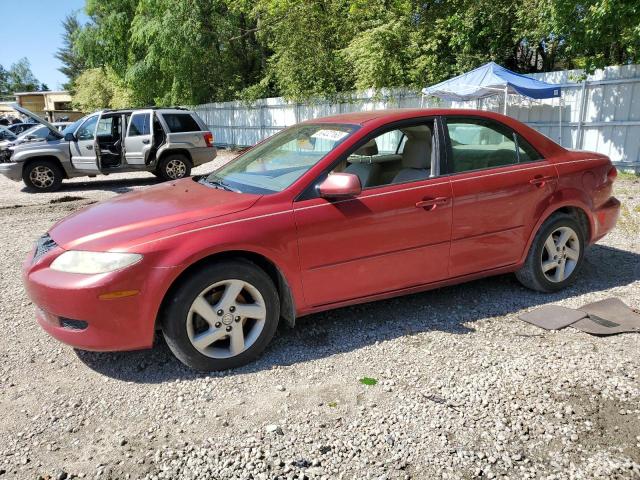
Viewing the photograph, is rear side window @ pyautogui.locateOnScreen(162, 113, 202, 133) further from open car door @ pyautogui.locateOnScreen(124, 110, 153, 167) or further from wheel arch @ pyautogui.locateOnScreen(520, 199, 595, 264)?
wheel arch @ pyautogui.locateOnScreen(520, 199, 595, 264)

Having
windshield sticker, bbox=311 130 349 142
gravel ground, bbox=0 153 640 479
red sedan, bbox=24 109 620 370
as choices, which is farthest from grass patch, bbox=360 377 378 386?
windshield sticker, bbox=311 130 349 142

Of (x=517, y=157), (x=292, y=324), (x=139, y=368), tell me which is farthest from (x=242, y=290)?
(x=517, y=157)

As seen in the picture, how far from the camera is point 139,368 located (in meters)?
3.47

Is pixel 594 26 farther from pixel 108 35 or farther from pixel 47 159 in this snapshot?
pixel 108 35

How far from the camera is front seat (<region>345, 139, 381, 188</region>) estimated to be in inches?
151

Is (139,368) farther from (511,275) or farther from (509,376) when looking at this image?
(511,275)

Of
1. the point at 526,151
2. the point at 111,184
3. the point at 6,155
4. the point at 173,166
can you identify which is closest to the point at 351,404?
the point at 526,151

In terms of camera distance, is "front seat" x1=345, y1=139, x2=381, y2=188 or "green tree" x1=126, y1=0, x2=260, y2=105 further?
"green tree" x1=126, y1=0, x2=260, y2=105

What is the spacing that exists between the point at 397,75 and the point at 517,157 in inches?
486

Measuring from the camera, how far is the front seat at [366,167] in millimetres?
3847

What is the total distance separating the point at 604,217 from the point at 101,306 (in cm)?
439

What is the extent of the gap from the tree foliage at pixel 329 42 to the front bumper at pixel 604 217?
6.64 m

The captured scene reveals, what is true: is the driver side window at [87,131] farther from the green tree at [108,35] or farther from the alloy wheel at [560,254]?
the green tree at [108,35]

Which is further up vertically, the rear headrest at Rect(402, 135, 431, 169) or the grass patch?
the rear headrest at Rect(402, 135, 431, 169)
